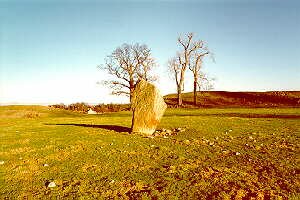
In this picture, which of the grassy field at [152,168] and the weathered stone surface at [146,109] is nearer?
the grassy field at [152,168]

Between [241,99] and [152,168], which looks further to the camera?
[241,99]

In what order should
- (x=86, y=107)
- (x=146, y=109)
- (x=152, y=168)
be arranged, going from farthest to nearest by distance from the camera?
1. (x=86, y=107)
2. (x=146, y=109)
3. (x=152, y=168)

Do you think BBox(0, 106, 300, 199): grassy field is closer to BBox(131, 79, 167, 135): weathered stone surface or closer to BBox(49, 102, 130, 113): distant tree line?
BBox(131, 79, 167, 135): weathered stone surface

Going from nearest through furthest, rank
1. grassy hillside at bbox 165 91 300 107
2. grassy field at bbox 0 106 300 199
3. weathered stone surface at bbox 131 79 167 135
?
grassy field at bbox 0 106 300 199, weathered stone surface at bbox 131 79 167 135, grassy hillside at bbox 165 91 300 107

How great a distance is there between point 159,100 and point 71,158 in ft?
23.5

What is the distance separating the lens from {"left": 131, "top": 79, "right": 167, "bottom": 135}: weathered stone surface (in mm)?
16406

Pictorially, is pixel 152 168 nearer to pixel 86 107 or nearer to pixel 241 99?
pixel 86 107

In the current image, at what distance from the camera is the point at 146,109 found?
16.5m

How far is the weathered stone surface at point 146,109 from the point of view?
16.4m

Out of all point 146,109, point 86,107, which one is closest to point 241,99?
point 86,107

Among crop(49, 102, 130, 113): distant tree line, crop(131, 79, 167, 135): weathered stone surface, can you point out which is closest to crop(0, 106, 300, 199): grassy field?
crop(131, 79, 167, 135): weathered stone surface

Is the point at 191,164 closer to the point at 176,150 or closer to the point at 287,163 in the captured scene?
the point at 176,150

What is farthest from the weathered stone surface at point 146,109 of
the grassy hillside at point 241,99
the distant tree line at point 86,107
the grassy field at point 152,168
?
the grassy hillside at point 241,99

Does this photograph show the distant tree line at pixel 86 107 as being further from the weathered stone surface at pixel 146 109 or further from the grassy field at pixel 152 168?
the grassy field at pixel 152 168
